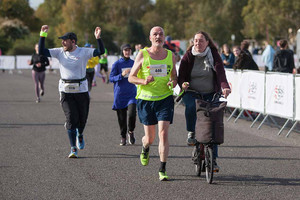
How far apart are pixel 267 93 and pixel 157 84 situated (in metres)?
5.44

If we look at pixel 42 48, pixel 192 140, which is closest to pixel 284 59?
pixel 42 48

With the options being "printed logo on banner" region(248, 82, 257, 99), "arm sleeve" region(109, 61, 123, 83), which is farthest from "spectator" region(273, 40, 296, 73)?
"arm sleeve" region(109, 61, 123, 83)

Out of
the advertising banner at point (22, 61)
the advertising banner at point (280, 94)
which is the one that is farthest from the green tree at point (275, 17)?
the advertising banner at point (280, 94)

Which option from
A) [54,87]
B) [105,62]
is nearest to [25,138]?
[54,87]

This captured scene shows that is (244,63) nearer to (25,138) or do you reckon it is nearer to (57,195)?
(25,138)

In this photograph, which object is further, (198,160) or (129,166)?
(129,166)

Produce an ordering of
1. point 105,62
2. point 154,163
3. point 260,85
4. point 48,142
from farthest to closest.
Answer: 1. point 105,62
2. point 260,85
3. point 48,142
4. point 154,163

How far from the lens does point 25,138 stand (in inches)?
436

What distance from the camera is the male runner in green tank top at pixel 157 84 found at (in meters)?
7.32

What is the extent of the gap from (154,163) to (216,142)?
166cm

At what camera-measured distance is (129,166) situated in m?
8.37

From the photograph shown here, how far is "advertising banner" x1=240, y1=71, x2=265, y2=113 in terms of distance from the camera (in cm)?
1257

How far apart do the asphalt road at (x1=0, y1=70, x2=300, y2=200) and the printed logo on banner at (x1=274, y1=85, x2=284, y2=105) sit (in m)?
0.67

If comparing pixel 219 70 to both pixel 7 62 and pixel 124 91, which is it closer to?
pixel 124 91
